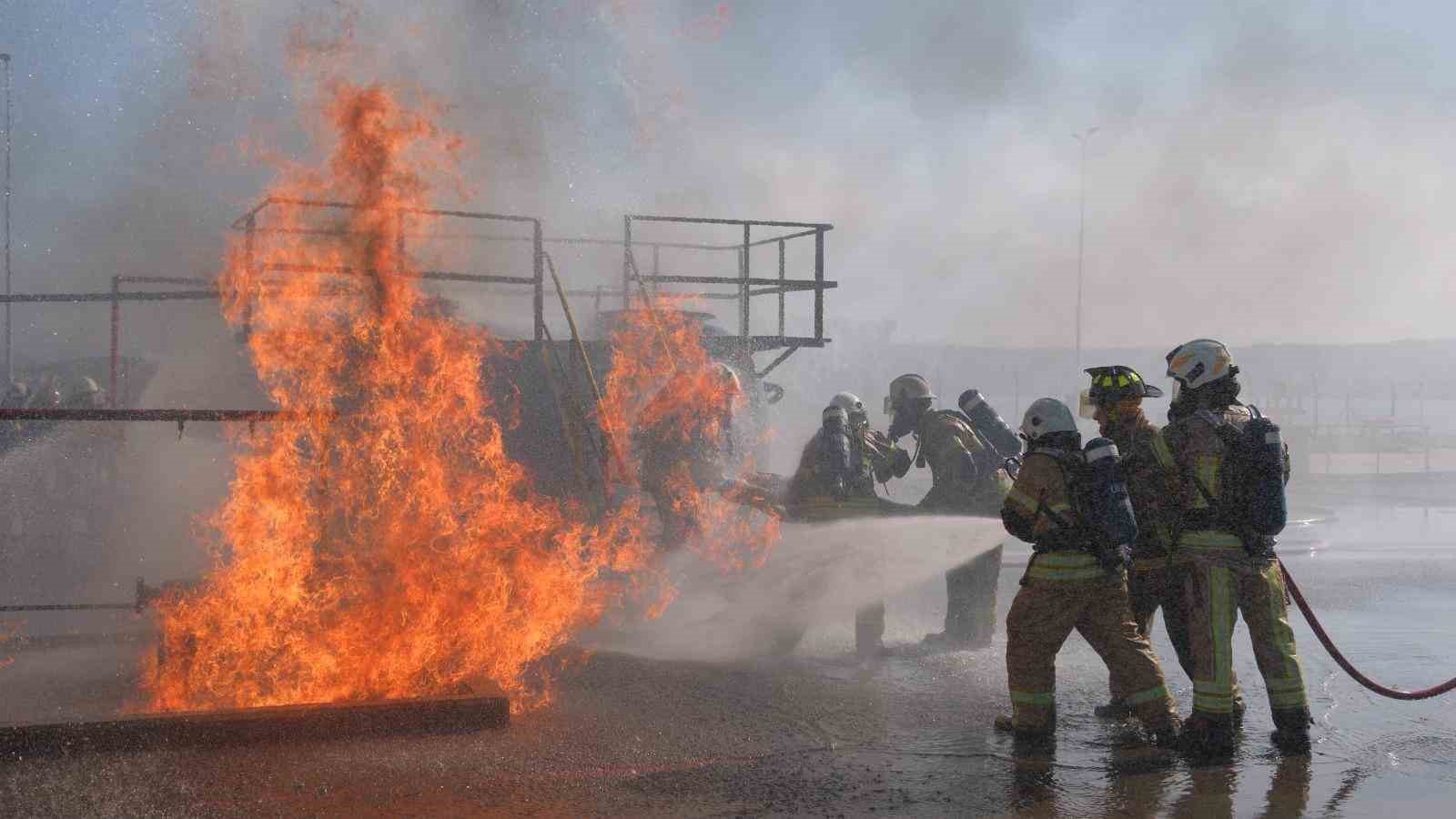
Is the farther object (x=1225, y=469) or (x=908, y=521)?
(x=908, y=521)

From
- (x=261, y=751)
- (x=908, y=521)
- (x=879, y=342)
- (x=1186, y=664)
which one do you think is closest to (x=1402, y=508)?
(x=908, y=521)

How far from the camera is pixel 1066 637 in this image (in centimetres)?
548

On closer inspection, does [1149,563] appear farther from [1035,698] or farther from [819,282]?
[819,282]

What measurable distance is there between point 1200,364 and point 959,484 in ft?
9.29

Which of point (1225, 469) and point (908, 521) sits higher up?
point (1225, 469)

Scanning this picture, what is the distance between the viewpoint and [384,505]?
7105 mm

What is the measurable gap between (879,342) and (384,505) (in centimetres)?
3723

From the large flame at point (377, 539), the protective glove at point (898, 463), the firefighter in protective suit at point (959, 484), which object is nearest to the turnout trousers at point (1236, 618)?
the firefighter in protective suit at point (959, 484)

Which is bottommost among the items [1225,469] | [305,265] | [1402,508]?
[1402,508]

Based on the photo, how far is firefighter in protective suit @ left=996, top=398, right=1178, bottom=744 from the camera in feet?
18.0

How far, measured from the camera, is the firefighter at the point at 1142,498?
5797 mm

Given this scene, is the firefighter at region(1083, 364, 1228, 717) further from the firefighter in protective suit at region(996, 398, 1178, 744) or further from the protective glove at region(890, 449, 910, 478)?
the protective glove at region(890, 449, 910, 478)

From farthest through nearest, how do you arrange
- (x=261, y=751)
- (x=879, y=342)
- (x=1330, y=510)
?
(x=879, y=342), (x=1330, y=510), (x=261, y=751)

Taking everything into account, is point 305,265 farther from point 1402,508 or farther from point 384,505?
point 1402,508
